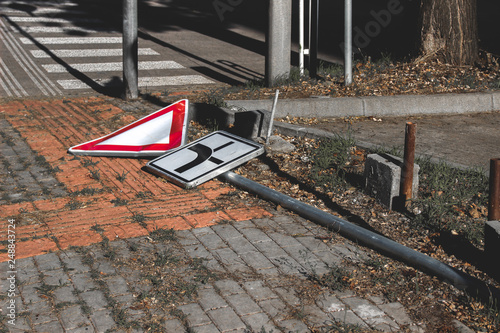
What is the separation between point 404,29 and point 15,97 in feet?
20.0

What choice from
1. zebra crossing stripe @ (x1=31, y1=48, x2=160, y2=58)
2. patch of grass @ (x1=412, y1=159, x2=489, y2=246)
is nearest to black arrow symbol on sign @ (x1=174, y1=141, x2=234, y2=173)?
patch of grass @ (x1=412, y1=159, x2=489, y2=246)

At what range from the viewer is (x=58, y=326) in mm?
3795

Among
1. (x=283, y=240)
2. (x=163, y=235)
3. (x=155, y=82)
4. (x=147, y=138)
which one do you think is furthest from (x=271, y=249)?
(x=155, y=82)

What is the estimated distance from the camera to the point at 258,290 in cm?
424

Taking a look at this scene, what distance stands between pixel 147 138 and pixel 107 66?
4701 millimetres

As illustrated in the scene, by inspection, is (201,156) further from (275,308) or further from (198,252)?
(275,308)

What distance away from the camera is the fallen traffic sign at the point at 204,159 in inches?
239

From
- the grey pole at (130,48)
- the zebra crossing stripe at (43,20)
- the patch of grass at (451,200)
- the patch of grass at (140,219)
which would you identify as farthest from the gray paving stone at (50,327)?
the zebra crossing stripe at (43,20)

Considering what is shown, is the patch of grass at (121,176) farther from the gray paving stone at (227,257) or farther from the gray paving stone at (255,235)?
the gray paving stone at (227,257)

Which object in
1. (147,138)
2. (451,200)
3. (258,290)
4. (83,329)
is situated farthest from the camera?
(147,138)

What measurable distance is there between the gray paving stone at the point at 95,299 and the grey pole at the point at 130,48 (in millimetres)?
5174

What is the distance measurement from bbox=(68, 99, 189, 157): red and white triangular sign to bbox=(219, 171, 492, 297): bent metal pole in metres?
1.01

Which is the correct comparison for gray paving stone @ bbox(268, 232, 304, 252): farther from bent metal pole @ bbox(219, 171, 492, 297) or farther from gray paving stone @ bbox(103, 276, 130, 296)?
gray paving stone @ bbox(103, 276, 130, 296)

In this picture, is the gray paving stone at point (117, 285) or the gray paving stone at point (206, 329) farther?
the gray paving stone at point (117, 285)
